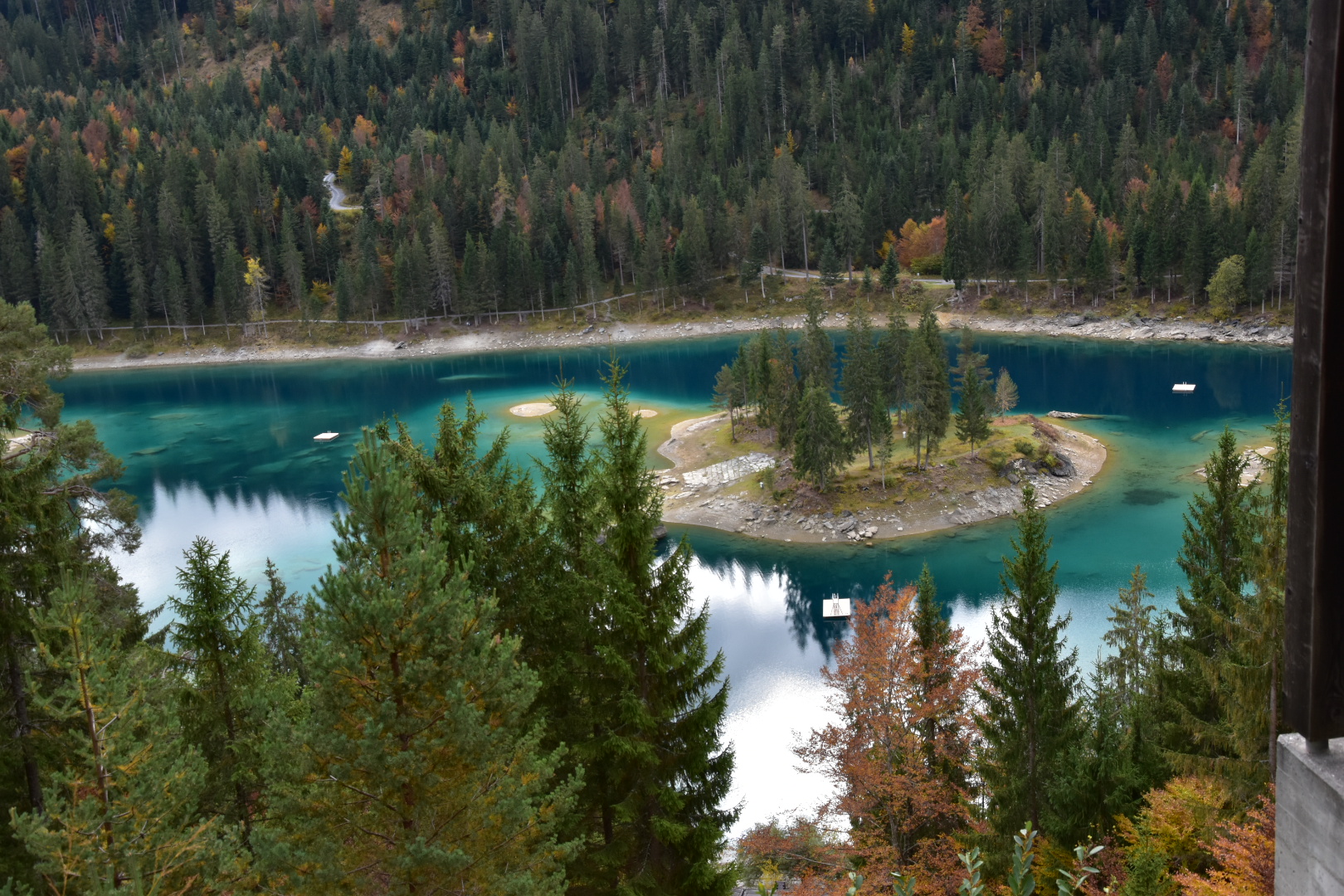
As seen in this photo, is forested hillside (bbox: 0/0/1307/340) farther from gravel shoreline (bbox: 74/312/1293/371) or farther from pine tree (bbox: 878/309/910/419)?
pine tree (bbox: 878/309/910/419)

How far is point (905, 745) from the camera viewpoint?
25172mm

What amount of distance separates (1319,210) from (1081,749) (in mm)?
22375

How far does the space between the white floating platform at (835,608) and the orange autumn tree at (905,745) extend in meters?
18.2

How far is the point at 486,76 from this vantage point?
181375mm

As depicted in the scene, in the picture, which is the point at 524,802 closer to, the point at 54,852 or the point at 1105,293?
the point at 54,852

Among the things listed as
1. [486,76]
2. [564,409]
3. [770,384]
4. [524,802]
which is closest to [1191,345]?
[770,384]

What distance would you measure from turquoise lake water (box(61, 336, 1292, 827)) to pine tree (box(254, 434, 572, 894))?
12.9 meters

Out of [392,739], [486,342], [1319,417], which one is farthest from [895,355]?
[1319,417]

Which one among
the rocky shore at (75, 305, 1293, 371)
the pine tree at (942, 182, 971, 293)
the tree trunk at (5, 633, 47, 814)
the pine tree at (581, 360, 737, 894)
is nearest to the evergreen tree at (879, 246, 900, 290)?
the pine tree at (942, 182, 971, 293)

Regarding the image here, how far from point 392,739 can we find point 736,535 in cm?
4740

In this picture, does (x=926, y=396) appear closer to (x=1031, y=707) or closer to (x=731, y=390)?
(x=731, y=390)

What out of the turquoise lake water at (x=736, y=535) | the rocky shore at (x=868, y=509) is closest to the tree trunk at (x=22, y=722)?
the turquoise lake water at (x=736, y=535)

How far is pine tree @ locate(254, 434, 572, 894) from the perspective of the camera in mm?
10883

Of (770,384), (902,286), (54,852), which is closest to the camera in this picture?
(54,852)
